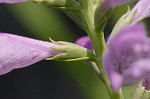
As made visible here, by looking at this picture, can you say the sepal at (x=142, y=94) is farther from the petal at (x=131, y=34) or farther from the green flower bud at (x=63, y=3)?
the petal at (x=131, y=34)

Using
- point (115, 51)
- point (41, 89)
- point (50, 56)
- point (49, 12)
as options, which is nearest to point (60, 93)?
point (41, 89)

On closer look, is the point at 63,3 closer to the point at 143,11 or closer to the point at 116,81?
the point at 143,11

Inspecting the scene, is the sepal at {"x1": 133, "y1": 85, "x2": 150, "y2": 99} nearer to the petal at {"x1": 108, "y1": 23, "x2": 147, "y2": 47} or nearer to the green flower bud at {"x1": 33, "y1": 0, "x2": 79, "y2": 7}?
the green flower bud at {"x1": 33, "y1": 0, "x2": 79, "y2": 7}

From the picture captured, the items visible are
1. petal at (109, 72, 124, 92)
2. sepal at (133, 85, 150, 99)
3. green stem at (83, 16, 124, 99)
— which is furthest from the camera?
sepal at (133, 85, 150, 99)

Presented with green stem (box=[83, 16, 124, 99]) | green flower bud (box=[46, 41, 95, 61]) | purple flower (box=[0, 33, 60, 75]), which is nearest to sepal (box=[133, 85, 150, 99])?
green stem (box=[83, 16, 124, 99])

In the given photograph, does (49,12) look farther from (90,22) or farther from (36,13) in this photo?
(90,22)

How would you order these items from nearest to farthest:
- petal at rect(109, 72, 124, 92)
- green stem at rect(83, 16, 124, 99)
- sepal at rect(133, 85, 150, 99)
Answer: petal at rect(109, 72, 124, 92) < green stem at rect(83, 16, 124, 99) < sepal at rect(133, 85, 150, 99)
